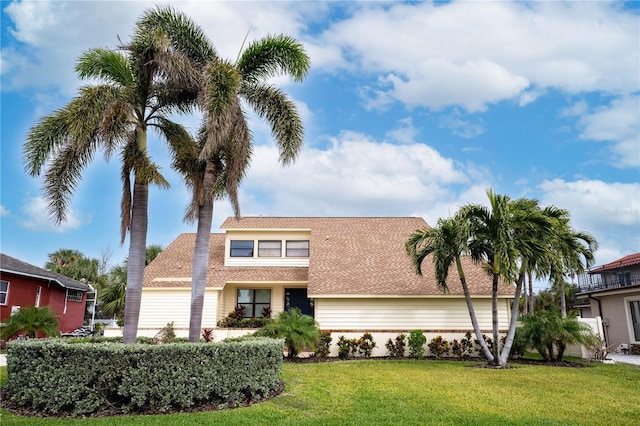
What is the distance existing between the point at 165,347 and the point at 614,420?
25.8 feet

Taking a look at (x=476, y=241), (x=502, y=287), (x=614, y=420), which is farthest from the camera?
(x=502, y=287)

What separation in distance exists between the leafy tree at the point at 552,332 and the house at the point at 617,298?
6.25 meters

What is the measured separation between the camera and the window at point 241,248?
74.9 feet

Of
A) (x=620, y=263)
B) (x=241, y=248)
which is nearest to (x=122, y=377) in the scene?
(x=241, y=248)

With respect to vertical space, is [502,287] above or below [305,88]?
below

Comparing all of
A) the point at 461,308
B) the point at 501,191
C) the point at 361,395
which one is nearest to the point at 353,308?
the point at 461,308

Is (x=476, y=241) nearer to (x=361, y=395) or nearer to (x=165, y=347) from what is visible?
(x=361, y=395)

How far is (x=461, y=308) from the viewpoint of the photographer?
17.3m

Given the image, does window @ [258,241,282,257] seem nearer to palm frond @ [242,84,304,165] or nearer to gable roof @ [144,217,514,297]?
gable roof @ [144,217,514,297]

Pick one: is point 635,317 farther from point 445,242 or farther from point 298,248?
point 298,248

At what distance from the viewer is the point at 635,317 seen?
63.7 ft

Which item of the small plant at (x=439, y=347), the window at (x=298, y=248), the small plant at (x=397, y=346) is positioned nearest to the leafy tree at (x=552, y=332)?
the small plant at (x=439, y=347)

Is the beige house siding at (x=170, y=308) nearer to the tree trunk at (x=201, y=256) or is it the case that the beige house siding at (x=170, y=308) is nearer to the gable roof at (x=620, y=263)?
the tree trunk at (x=201, y=256)

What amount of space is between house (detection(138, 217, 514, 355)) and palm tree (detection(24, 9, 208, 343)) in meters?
8.42
